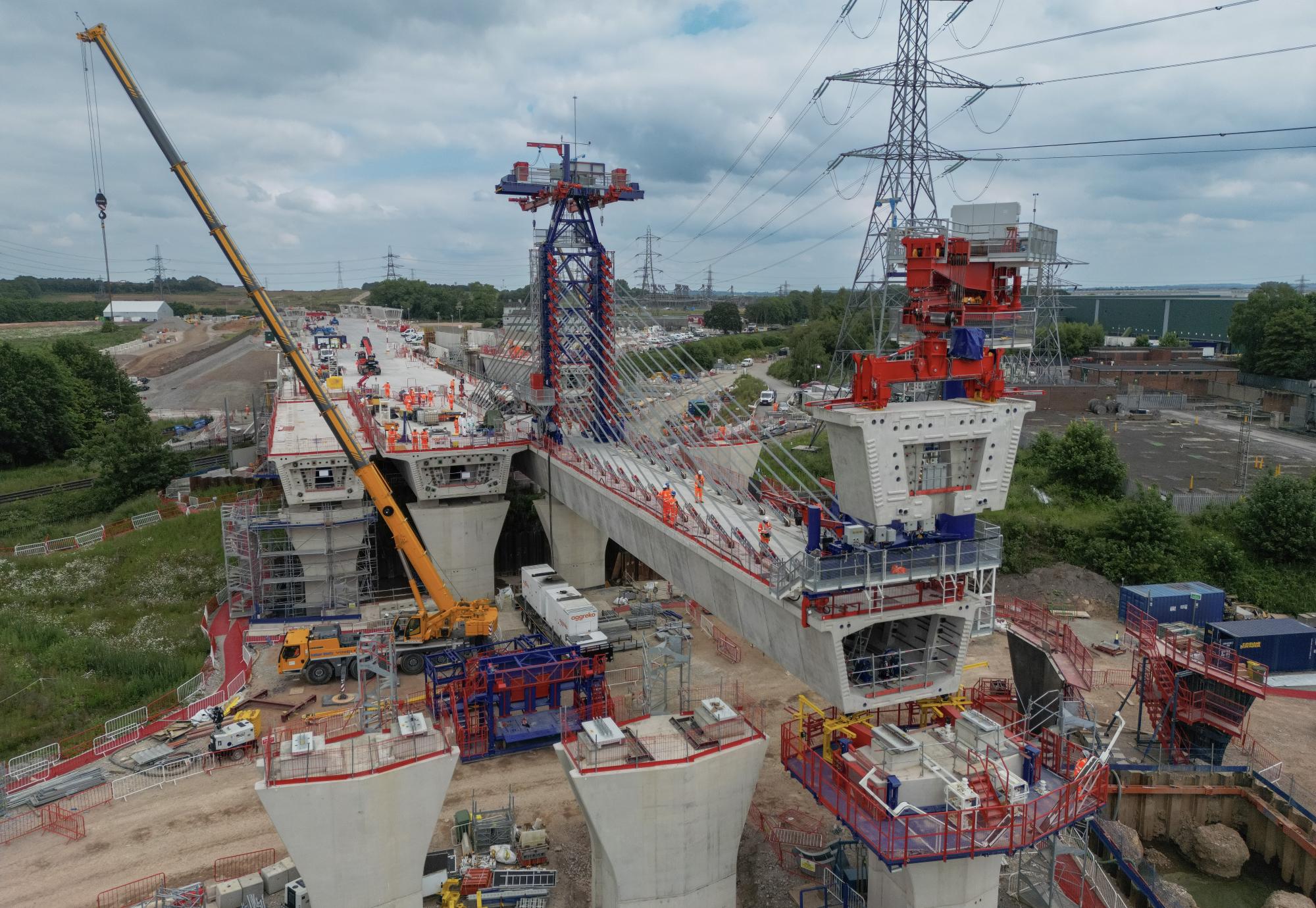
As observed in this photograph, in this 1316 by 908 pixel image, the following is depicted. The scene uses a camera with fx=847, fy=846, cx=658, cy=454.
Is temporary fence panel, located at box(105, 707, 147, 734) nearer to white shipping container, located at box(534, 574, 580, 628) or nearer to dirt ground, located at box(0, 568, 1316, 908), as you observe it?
dirt ground, located at box(0, 568, 1316, 908)

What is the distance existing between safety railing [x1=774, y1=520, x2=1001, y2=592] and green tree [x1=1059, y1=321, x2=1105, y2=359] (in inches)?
3351

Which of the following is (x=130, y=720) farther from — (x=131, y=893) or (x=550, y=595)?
(x=550, y=595)

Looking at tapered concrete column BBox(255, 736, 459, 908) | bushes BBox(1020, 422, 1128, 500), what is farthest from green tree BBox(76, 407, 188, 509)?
bushes BBox(1020, 422, 1128, 500)

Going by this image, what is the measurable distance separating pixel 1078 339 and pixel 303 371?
90303 mm

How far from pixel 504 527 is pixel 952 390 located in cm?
3585

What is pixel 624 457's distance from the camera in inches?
Result: 1470

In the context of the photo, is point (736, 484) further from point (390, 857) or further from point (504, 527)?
point (504, 527)

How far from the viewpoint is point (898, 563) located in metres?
19.1

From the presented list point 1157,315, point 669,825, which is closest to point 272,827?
point 669,825

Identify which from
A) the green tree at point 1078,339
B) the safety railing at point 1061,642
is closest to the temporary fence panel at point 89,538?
the safety railing at point 1061,642

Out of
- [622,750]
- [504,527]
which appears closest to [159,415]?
[504,527]

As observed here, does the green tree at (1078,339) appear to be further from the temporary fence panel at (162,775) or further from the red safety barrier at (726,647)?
the temporary fence panel at (162,775)

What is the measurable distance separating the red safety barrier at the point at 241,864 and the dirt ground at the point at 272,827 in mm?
282

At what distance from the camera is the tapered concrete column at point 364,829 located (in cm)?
1994
